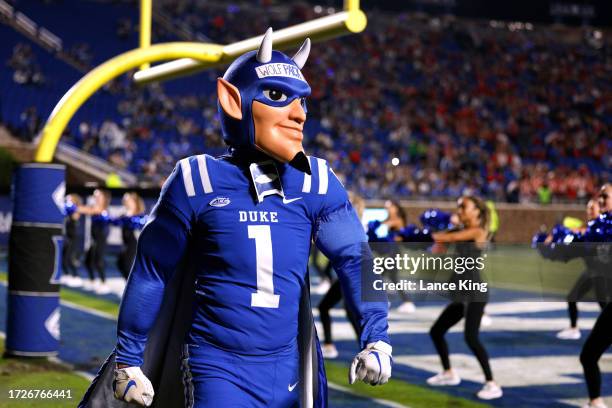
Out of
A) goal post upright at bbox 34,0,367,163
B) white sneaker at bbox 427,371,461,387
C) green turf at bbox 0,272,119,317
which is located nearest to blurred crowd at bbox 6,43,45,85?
green turf at bbox 0,272,119,317

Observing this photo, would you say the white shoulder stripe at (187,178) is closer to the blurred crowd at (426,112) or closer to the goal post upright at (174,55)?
the goal post upright at (174,55)

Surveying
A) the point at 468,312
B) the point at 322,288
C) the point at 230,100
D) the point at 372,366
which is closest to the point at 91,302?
the point at 322,288

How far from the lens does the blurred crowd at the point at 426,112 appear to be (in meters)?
26.5

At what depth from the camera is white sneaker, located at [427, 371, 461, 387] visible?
7.85 meters

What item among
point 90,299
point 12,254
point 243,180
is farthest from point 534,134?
point 243,180

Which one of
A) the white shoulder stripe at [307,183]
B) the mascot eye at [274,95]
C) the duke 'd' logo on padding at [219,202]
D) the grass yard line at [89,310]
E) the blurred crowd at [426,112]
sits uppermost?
the blurred crowd at [426,112]

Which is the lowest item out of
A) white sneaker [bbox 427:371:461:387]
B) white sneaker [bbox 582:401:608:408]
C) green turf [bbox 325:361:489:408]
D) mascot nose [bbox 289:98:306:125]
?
green turf [bbox 325:361:489:408]

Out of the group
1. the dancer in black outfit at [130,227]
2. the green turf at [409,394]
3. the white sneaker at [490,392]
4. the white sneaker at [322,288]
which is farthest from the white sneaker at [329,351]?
the white sneaker at [322,288]

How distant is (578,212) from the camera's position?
2798cm

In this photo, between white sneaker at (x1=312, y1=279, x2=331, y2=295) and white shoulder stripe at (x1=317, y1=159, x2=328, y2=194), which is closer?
white shoulder stripe at (x1=317, y1=159, x2=328, y2=194)

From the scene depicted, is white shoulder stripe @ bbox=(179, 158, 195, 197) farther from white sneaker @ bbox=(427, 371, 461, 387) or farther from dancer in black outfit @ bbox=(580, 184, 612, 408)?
white sneaker @ bbox=(427, 371, 461, 387)

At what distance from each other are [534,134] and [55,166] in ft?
89.0

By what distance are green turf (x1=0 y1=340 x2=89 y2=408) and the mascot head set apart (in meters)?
3.97

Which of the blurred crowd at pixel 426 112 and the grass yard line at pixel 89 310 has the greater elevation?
the blurred crowd at pixel 426 112
